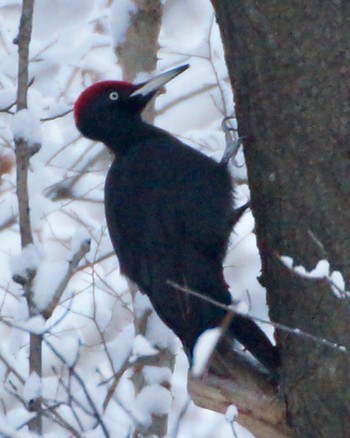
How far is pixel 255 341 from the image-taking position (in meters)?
Answer: 3.51

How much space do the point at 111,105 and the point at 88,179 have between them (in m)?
1.30

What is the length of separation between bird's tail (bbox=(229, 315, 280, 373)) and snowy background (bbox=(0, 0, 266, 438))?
44cm

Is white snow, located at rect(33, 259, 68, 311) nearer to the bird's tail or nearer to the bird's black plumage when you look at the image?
the bird's black plumage

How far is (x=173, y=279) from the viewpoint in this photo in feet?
12.3

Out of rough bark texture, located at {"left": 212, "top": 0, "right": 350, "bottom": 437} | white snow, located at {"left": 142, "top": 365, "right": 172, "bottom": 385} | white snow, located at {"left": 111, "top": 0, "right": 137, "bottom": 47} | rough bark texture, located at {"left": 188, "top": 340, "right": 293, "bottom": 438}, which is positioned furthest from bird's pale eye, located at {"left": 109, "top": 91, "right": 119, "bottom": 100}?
rough bark texture, located at {"left": 188, "top": 340, "right": 293, "bottom": 438}

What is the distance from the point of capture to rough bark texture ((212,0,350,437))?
3090 mm

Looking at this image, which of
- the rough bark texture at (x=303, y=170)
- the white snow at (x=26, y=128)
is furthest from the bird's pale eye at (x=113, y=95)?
the rough bark texture at (x=303, y=170)

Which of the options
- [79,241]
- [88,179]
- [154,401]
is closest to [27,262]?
[79,241]

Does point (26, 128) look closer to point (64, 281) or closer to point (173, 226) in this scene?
point (64, 281)

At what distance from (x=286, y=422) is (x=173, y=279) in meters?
0.72

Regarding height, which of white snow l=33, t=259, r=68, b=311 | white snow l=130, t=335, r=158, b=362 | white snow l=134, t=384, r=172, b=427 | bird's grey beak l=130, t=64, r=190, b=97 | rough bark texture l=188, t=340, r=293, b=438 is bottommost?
white snow l=134, t=384, r=172, b=427

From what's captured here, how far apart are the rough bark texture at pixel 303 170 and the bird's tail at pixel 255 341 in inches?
4.1

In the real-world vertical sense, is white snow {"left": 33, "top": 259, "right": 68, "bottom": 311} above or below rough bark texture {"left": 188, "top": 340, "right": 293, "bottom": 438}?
above

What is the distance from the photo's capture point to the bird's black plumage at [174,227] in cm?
366
